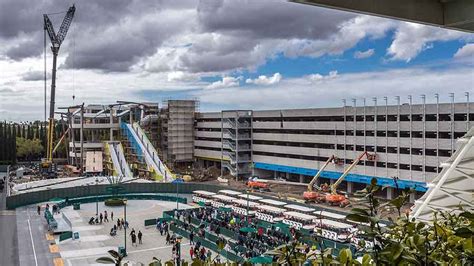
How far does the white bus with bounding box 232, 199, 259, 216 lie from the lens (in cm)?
3284

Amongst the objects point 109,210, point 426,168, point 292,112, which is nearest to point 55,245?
point 109,210

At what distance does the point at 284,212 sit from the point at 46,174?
139 feet

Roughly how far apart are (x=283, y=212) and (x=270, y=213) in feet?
4.44

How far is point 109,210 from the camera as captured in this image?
38812 mm

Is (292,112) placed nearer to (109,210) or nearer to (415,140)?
(415,140)

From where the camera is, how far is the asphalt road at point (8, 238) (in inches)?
942

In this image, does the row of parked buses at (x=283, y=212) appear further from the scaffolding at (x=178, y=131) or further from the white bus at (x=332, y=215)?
the scaffolding at (x=178, y=131)

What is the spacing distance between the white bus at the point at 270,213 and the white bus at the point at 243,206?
0.58 meters

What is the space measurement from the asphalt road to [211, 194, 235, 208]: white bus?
14.3 meters

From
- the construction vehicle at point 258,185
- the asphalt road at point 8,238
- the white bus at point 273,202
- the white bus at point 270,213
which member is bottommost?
the asphalt road at point 8,238

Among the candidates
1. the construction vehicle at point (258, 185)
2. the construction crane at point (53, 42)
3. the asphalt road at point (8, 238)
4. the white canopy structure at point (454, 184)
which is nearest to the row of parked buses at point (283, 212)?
the white canopy structure at point (454, 184)

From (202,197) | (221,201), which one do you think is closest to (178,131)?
(202,197)

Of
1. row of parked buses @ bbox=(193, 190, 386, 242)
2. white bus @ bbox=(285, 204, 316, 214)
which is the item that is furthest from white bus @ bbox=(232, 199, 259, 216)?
white bus @ bbox=(285, 204, 316, 214)

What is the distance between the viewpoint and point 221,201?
3662 centimetres
